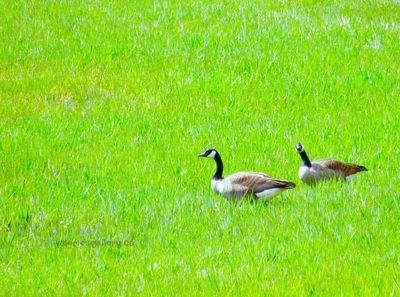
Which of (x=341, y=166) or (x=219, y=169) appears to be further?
(x=341, y=166)

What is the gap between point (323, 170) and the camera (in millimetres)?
10367

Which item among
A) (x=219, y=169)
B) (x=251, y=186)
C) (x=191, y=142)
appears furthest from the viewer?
(x=191, y=142)

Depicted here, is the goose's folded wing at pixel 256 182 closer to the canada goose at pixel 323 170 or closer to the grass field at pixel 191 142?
the grass field at pixel 191 142

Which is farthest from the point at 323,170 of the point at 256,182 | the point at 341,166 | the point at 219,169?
the point at 219,169

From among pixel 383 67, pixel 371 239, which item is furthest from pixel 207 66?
pixel 371 239

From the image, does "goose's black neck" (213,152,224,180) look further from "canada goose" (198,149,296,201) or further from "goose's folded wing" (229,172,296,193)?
"goose's folded wing" (229,172,296,193)

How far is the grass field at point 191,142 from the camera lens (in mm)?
8133

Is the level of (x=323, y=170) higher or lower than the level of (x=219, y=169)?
lower

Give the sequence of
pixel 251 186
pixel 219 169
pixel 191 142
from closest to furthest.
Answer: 1. pixel 251 186
2. pixel 219 169
3. pixel 191 142

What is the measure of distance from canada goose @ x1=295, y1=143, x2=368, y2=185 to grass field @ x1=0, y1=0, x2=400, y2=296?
13cm

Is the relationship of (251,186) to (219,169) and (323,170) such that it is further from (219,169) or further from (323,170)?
(323,170)

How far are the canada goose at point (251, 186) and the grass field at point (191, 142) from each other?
0.16 m

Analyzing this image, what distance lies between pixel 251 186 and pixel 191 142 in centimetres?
267

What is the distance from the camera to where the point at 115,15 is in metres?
17.7
